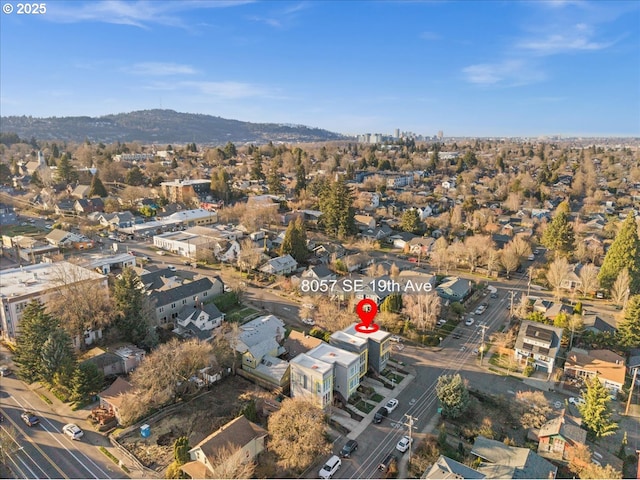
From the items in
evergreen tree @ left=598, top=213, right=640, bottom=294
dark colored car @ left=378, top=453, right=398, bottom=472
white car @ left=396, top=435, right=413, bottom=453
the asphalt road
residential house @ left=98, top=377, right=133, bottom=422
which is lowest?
the asphalt road

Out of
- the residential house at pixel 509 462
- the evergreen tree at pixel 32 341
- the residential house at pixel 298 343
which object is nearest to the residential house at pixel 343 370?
the residential house at pixel 298 343

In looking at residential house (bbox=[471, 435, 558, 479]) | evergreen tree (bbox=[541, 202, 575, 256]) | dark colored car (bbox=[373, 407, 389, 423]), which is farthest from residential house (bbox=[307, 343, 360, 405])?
evergreen tree (bbox=[541, 202, 575, 256])

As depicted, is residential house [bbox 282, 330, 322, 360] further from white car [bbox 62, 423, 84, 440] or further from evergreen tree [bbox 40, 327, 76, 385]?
evergreen tree [bbox 40, 327, 76, 385]

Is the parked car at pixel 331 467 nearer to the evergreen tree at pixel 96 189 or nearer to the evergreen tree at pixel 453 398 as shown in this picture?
the evergreen tree at pixel 453 398

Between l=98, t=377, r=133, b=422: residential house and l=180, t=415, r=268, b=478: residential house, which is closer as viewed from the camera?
l=180, t=415, r=268, b=478: residential house

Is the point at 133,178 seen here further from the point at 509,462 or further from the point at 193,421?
the point at 509,462

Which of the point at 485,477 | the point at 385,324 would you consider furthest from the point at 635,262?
the point at 485,477

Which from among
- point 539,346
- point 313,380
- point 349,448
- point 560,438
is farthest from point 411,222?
point 349,448
